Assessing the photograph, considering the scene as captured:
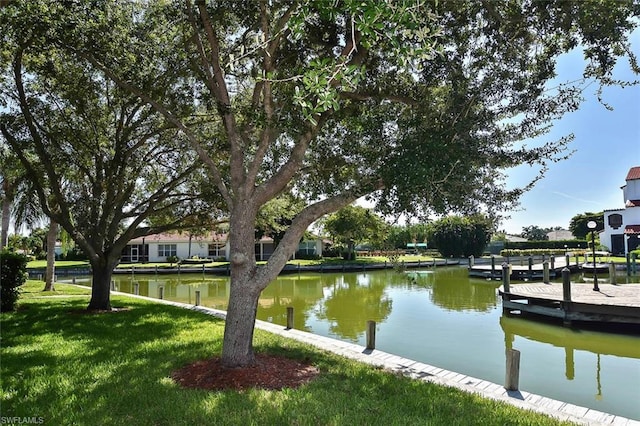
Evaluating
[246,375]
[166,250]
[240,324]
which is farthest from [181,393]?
[166,250]

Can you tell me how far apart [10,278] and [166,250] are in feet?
Answer: 114

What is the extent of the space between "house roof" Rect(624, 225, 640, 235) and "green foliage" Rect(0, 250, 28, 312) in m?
42.1

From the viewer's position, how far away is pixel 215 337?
8.86 m

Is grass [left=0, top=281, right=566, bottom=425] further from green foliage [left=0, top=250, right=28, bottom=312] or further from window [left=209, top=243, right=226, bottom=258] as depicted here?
window [left=209, top=243, right=226, bottom=258]

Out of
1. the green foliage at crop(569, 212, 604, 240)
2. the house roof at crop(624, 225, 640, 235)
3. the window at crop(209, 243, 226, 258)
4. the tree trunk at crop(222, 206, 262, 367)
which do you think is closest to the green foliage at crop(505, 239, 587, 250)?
the green foliage at crop(569, 212, 604, 240)

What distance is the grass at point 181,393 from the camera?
184 inches

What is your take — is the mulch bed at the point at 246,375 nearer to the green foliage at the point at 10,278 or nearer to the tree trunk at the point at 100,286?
the tree trunk at the point at 100,286

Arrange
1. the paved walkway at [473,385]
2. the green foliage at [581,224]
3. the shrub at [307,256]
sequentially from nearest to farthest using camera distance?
the paved walkway at [473,385], the shrub at [307,256], the green foliage at [581,224]

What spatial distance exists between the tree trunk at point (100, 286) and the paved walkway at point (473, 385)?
6023mm

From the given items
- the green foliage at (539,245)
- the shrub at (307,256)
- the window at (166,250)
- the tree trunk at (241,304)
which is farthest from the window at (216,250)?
the tree trunk at (241,304)

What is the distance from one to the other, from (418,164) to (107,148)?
10.3m

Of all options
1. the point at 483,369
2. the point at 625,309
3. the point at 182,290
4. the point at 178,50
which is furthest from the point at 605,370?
the point at 182,290

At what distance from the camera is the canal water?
806 centimetres

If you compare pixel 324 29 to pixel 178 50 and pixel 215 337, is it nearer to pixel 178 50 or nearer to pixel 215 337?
pixel 178 50
